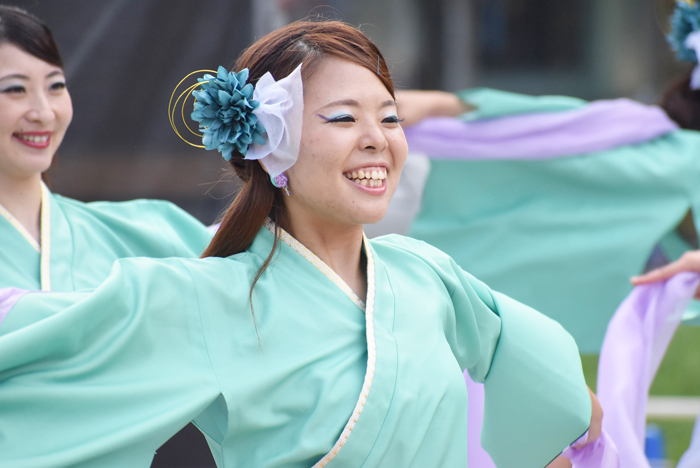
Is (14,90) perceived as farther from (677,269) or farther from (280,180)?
(677,269)

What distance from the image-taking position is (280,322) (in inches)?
46.4

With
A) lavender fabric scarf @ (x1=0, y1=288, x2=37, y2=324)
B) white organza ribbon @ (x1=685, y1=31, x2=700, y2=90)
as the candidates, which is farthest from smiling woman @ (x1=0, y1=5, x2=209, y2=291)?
white organza ribbon @ (x1=685, y1=31, x2=700, y2=90)

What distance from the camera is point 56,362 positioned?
106 cm

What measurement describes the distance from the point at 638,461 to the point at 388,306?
0.75 metres

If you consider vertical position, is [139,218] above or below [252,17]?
below

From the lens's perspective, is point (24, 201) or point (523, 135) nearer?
point (24, 201)

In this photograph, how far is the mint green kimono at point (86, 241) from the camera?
5.55 feet

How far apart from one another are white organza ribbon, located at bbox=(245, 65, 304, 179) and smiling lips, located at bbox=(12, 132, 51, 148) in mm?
748

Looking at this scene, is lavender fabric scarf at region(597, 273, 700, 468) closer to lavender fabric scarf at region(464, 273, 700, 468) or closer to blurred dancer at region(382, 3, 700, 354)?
lavender fabric scarf at region(464, 273, 700, 468)

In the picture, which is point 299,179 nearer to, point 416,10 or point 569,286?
point 569,286

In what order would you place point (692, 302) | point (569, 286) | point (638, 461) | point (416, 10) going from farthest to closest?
1. point (416, 10)
2. point (569, 286)
3. point (692, 302)
4. point (638, 461)

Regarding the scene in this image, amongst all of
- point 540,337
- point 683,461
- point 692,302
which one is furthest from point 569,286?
point 540,337

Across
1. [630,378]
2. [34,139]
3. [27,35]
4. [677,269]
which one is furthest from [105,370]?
[677,269]

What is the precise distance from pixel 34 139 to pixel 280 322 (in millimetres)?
867
